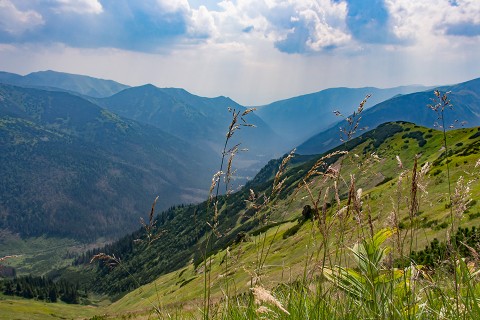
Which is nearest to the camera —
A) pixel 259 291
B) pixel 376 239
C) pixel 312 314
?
pixel 259 291

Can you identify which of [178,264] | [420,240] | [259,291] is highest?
[259,291]

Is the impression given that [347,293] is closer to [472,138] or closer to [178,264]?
[472,138]

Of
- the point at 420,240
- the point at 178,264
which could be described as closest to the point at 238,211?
the point at 178,264

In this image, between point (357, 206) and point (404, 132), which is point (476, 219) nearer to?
point (357, 206)

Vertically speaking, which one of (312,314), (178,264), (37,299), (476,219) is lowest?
(37,299)

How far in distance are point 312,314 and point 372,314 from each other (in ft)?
1.49

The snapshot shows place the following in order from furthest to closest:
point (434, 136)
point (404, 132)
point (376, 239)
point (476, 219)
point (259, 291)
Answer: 1. point (404, 132)
2. point (434, 136)
3. point (476, 219)
4. point (376, 239)
5. point (259, 291)

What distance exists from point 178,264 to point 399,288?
169m

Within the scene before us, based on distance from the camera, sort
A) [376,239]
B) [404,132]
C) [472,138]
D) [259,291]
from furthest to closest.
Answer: [404,132] < [472,138] < [376,239] < [259,291]

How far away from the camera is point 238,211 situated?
184 meters

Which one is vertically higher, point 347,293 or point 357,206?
point 357,206

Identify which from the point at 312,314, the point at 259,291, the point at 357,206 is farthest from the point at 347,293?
the point at 259,291

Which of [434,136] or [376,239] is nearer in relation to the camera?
[376,239]

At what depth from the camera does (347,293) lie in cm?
329
